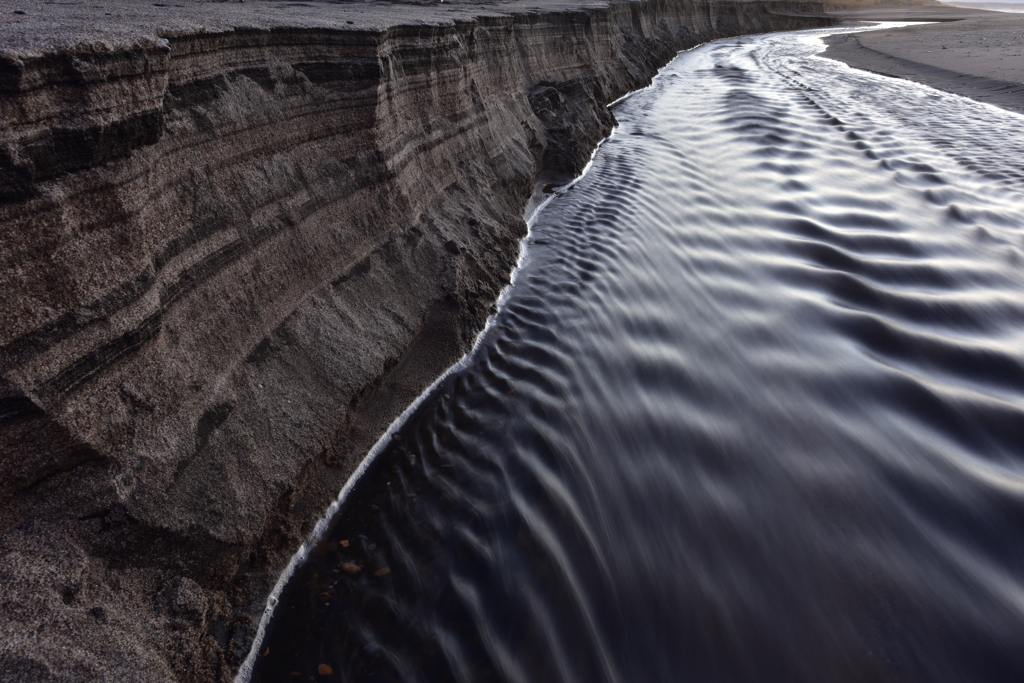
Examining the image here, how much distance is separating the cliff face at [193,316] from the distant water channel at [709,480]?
0.29 m

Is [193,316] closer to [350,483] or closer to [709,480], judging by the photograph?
[350,483]

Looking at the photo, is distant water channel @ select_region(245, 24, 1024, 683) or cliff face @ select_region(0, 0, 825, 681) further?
distant water channel @ select_region(245, 24, 1024, 683)

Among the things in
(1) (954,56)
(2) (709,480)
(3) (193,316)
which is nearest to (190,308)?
(3) (193,316)

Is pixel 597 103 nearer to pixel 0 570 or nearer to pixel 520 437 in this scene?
pixel 520 437

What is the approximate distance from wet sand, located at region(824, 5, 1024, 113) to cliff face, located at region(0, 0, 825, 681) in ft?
35.8

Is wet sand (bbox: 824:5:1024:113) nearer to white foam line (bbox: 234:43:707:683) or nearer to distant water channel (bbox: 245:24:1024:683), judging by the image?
distant water channel (bbox: 245:24:1024:683)

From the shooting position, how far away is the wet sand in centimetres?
1124

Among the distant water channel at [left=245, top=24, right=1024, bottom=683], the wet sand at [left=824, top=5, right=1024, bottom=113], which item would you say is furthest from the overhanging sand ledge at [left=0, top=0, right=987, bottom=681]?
the wet sand at [left=824, top=5, right=1024, bottom=113]

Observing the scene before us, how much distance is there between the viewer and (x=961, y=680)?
2078mm

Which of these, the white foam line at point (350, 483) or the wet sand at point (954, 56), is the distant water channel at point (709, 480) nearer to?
the white foam line at point (350, 483)

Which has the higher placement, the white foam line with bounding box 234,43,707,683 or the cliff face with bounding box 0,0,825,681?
the cliff face with bounding box 0,0,825,681

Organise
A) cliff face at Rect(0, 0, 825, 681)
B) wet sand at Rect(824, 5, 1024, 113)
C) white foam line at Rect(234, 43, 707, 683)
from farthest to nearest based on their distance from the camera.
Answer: wet sand at Rect(824, 5, 1024, 113) < white foam line at Rect(234, 43, 707, 683) < cliff face at Rect(0, 0, 825, 681)

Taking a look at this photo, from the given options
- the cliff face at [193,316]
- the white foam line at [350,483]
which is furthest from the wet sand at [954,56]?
the cliff face at [193,316]

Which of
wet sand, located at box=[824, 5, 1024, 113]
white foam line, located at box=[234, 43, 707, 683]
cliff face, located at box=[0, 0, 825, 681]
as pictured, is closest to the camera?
cliff face, located at box=[0, 0, 825, 681]
